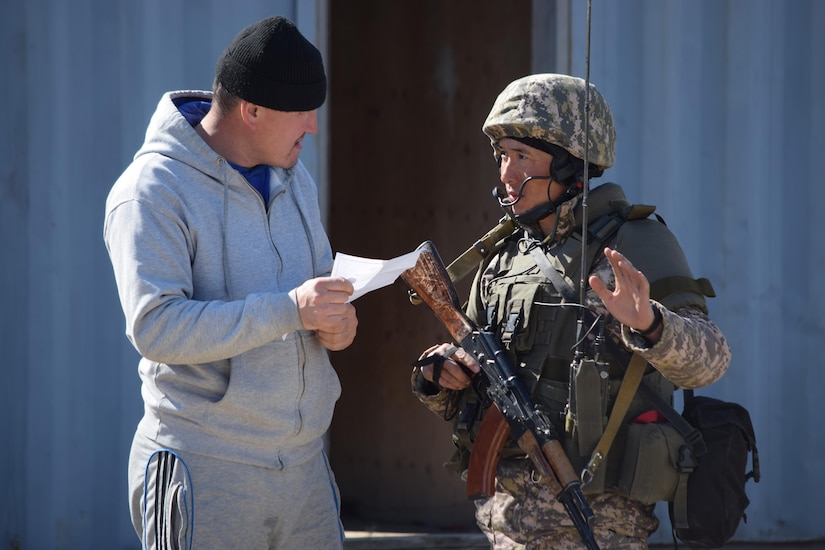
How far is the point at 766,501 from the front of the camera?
4.43m

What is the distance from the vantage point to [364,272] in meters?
2.38

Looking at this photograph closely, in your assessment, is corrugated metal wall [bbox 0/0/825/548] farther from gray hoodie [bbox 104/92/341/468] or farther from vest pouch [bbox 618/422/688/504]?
vest pouch [bbox 618/422/688/504]

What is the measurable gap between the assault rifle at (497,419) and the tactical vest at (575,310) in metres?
0.07

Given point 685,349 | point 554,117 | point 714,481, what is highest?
point 554,117

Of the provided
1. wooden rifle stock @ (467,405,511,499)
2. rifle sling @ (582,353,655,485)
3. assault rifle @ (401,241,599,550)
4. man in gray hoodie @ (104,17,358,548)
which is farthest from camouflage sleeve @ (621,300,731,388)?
man in gray hoodie @ (104,17,358,548)

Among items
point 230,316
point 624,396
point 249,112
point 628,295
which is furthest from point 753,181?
point 230,316

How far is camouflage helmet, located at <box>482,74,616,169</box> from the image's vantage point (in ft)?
9.41

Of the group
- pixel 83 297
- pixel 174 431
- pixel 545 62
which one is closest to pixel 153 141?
pixel 174 431

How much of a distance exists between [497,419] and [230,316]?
2.97 ft

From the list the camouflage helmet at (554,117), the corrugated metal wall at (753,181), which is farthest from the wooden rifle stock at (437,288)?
the corrugated metal wall at (753,181)

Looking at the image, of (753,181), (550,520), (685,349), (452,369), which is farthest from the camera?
(753,181)

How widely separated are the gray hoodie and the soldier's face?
0.69 metres

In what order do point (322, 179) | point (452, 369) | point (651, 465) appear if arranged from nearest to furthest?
point (651, 465)
point (452, 369)
point (322, 179)

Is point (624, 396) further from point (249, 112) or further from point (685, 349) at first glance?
point (249, 112)
